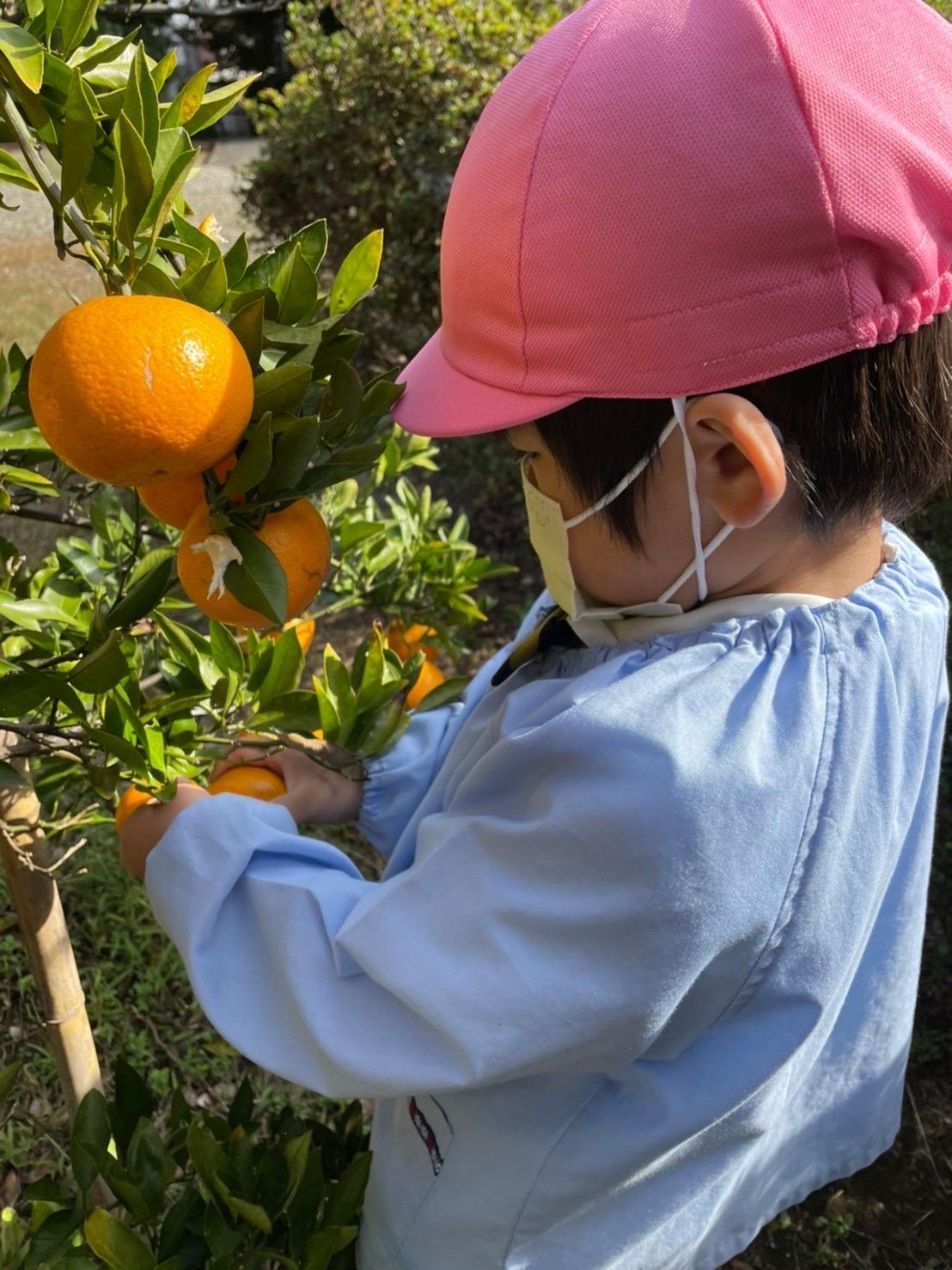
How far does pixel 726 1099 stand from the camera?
98cm

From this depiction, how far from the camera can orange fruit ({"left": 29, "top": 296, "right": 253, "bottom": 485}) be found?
0.70 metres

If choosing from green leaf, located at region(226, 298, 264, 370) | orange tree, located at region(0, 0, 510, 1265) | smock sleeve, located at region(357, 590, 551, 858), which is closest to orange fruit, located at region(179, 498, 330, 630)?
orange tree, located at region(0, 0, 510, 1265)

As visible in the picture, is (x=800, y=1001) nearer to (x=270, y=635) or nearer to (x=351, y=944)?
(x=351, y=944)

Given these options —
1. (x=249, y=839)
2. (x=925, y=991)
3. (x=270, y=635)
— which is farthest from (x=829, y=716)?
(x=925, y=991)

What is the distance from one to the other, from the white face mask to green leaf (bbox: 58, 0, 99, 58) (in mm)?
499

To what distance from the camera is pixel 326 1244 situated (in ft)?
3.84

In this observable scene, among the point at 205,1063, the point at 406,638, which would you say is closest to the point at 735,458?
the point at 406,638

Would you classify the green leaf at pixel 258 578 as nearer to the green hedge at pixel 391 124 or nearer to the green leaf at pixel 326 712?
the green leaf at pixel 326 712

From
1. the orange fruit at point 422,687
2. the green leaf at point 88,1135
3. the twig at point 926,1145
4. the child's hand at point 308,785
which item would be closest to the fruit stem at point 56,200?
the child's hand at point 308,785

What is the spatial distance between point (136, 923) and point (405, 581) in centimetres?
107

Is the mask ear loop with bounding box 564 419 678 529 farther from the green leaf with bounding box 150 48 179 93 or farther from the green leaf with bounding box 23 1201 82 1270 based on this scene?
the green leaf with bounding box 23 1201 82 1270

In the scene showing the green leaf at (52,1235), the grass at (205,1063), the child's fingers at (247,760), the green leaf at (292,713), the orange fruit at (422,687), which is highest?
the green leaf at (292,713)

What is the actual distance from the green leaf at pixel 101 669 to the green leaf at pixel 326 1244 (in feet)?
2.28

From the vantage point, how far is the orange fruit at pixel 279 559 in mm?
817
